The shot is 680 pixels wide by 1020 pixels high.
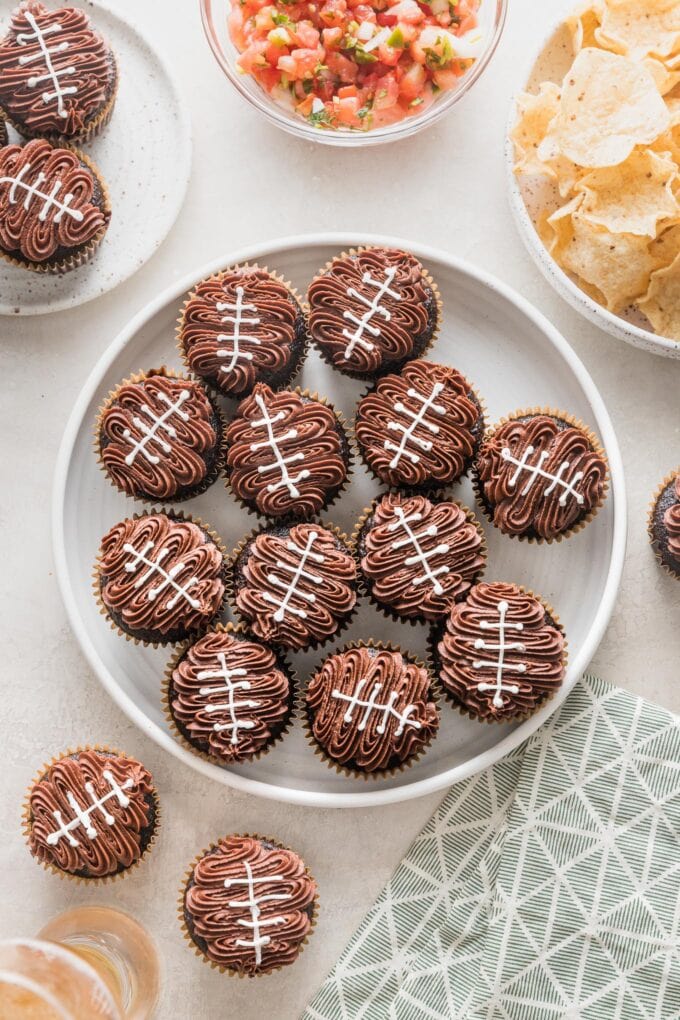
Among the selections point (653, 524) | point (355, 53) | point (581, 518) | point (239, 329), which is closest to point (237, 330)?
point (239, 329)

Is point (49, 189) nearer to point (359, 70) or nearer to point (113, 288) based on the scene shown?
point (113, 288)

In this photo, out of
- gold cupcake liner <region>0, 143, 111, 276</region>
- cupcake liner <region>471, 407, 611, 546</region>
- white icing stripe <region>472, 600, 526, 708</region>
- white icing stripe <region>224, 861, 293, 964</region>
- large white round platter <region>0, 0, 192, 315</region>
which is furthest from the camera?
A: large white round platter <region>0, 0, 192, 315</region>

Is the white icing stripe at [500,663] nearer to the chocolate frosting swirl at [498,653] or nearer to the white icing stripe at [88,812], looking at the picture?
the chocolate frosting swirl at [498,653]

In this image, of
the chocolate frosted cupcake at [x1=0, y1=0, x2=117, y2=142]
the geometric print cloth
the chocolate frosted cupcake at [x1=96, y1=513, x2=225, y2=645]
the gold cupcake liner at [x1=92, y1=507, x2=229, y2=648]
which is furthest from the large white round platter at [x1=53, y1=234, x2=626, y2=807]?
the chocolate frosted cupcake at [x1=0, y1=0, x2=117, y2=142]

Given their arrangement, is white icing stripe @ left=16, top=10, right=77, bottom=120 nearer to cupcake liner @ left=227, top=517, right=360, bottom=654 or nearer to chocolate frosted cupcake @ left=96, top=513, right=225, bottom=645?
chocolate frosted cupcake @ left=96, top=513, right=225, bottom=645

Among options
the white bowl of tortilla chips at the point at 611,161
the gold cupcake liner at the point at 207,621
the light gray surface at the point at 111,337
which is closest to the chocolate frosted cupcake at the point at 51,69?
the light gray surface at the point at 111,337
